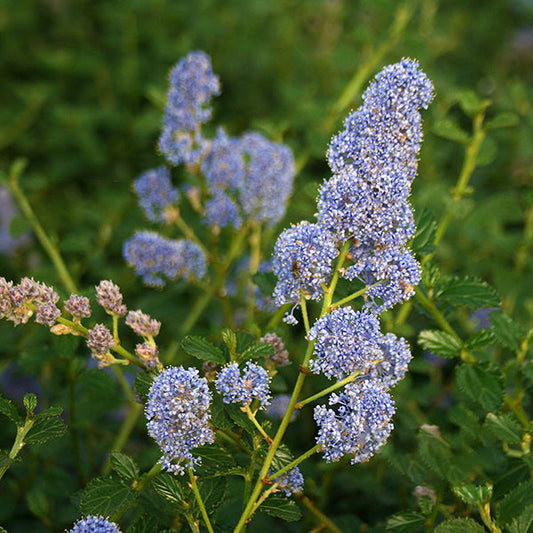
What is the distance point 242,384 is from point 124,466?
0.36m

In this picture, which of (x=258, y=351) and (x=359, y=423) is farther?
(x=258, y=351)

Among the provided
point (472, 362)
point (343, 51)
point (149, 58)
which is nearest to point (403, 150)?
point (472, 362)

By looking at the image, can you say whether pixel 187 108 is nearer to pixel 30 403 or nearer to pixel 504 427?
pixel 30 403

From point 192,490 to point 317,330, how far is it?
437 millimetres

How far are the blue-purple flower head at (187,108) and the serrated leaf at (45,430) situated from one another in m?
1.02

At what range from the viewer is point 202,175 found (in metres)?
2.21

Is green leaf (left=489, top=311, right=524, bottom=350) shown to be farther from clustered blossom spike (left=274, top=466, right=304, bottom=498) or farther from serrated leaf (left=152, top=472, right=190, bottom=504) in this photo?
serrated leaf (left=152, top=472, right=190, bottom=504)

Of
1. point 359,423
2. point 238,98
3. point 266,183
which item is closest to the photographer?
point 359,423

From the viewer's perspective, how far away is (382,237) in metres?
1.30

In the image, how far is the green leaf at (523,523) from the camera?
129 centimetres

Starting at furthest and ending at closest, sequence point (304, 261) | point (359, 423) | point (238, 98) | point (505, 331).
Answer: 1. point (238, 98)
2. point (505, 331)
3. point (304, 261)
4. point (359, 423)

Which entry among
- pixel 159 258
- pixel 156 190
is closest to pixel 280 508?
pixel 159 258

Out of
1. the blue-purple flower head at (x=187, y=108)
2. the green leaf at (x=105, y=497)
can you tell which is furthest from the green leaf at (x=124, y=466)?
the blue-purple flower head at (x=187, y=108)

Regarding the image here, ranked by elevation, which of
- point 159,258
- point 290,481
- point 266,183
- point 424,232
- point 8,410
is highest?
point 266,183
